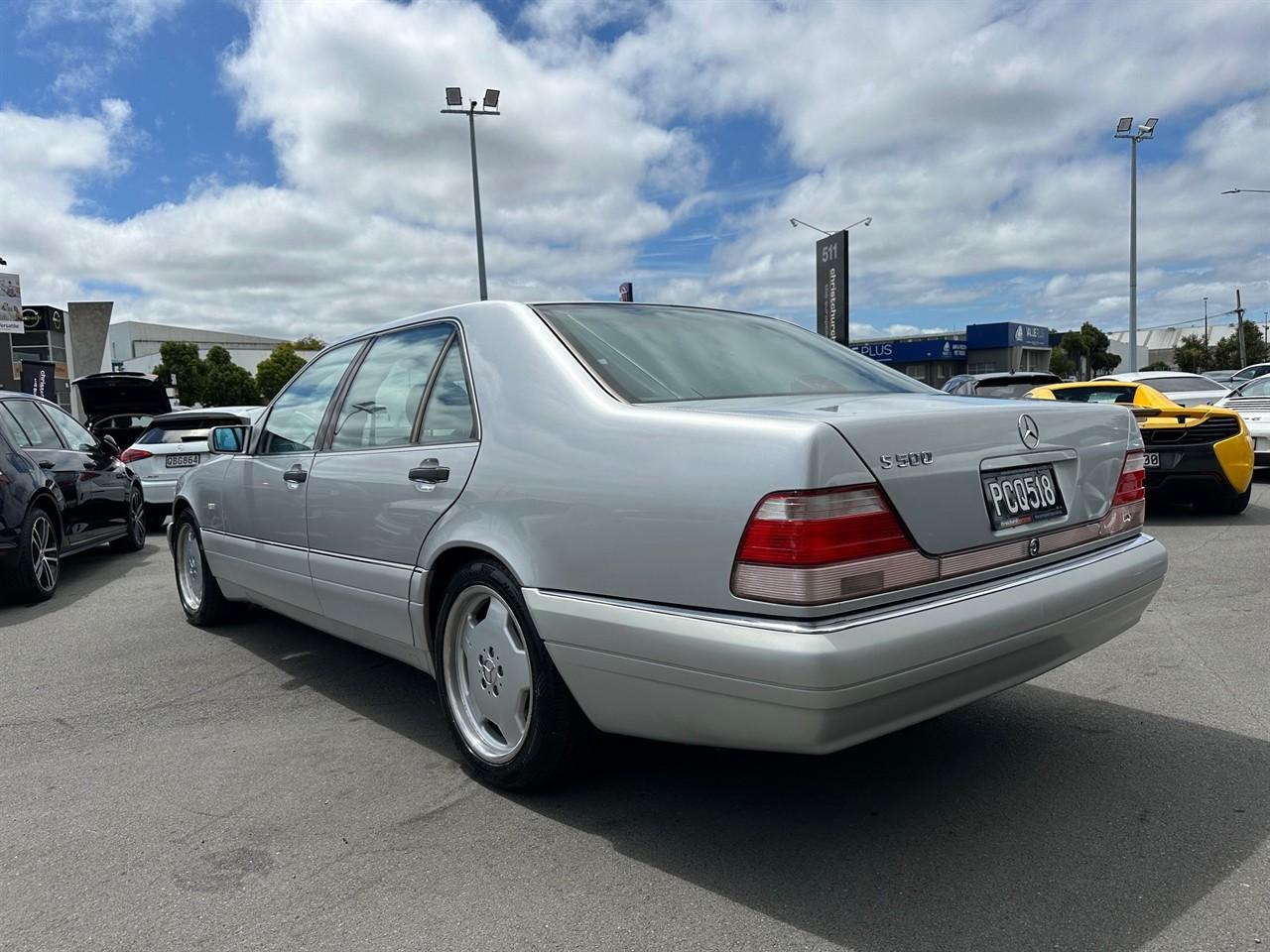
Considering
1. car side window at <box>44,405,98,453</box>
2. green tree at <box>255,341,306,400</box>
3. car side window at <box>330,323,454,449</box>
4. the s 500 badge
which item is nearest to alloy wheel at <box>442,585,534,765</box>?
car side window at <box>330,323,454,449</box>

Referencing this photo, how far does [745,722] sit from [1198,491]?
7.92m

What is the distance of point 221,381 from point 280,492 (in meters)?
75.5

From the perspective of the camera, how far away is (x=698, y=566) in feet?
7.63

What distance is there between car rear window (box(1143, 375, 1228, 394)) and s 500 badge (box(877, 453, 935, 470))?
441 inches

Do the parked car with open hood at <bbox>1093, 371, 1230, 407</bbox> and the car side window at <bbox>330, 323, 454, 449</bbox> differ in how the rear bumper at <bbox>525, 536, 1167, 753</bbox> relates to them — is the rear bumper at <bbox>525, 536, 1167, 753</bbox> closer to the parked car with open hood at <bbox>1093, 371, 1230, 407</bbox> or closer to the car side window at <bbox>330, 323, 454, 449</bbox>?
the car side window at <bbox>330, 323, 454, 449</bbox>

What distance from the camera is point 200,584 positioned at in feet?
18.2

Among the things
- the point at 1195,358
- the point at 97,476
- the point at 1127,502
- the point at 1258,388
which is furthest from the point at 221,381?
the point at 1127,502

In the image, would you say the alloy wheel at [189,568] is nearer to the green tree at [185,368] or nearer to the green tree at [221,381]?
the green tree at [185,368]

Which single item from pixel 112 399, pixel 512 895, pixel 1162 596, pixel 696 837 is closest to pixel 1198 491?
pixel 1162 596

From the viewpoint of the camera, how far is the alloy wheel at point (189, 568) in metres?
5.58

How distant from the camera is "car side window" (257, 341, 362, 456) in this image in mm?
4133

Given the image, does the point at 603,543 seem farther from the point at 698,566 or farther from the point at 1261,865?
the point at 1261,865

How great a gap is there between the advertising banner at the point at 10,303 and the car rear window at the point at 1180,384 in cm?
2445

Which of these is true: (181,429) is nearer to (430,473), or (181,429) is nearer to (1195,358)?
(430,473)
